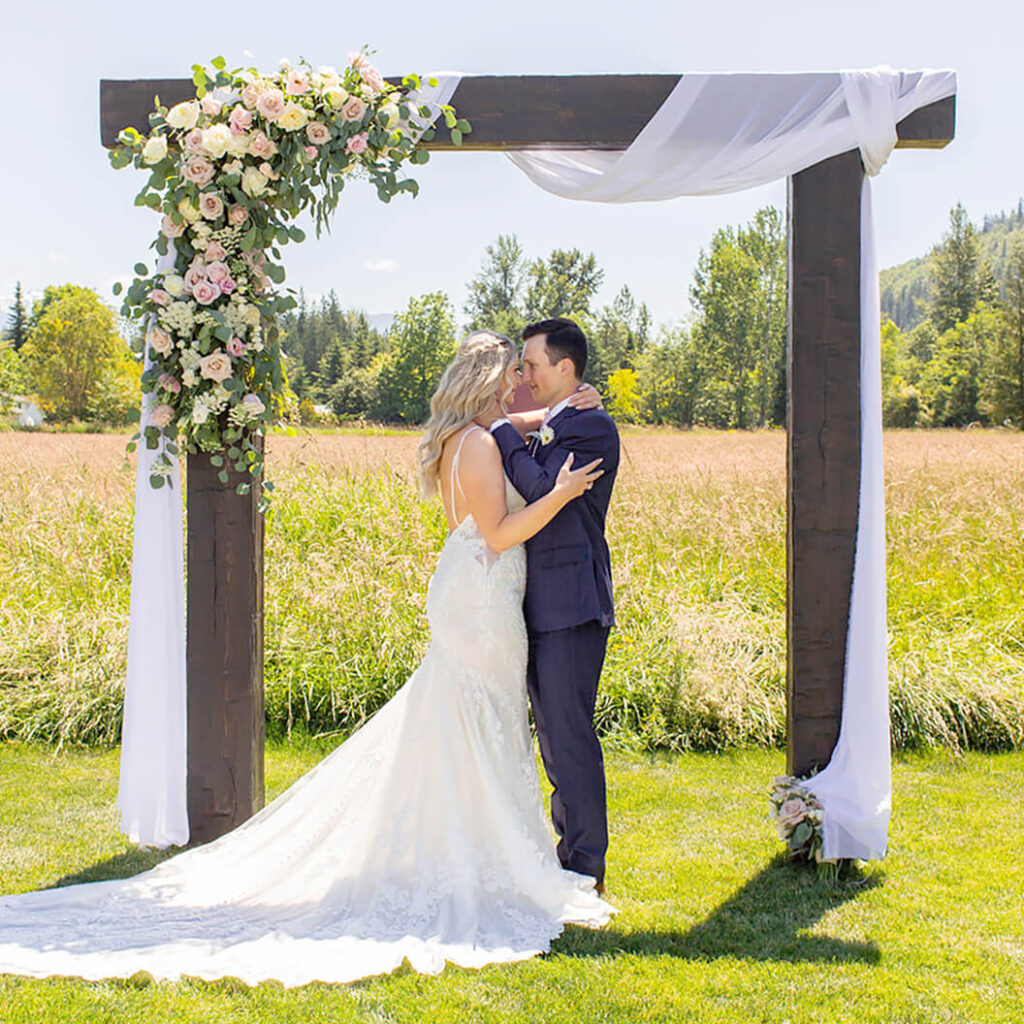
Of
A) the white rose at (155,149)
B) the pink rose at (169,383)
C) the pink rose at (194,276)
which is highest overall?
the white rose at (155,149)

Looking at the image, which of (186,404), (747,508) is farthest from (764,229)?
(186,404)

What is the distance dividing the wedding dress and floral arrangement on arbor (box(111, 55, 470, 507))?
91cm

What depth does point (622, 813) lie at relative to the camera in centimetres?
425

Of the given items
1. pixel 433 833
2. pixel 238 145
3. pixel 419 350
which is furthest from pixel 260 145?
pixel 419 350

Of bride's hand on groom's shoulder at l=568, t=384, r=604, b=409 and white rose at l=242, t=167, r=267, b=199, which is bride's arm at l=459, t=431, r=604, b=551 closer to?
bride's hand on groom's shoulder at l=568, t=384, r=604, b=409

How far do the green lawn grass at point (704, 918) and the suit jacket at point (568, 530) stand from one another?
1.02m

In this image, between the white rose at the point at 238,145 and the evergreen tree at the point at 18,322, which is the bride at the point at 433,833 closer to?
the white rose at the point at 238,145

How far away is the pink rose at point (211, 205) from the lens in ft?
10.9

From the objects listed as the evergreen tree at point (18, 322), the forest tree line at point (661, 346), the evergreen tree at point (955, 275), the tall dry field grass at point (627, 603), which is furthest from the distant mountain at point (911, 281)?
the tall dry field grass at point (627, 603)

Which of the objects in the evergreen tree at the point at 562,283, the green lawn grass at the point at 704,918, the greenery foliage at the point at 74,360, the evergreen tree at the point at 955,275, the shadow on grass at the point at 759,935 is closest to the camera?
the green lawn grass at the point at 704,918

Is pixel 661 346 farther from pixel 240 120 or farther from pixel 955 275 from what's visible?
pixel 240 120

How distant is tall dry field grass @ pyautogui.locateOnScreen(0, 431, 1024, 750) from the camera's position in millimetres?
5070

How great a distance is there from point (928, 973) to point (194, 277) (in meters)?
3.22

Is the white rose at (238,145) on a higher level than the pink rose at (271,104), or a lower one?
lower
